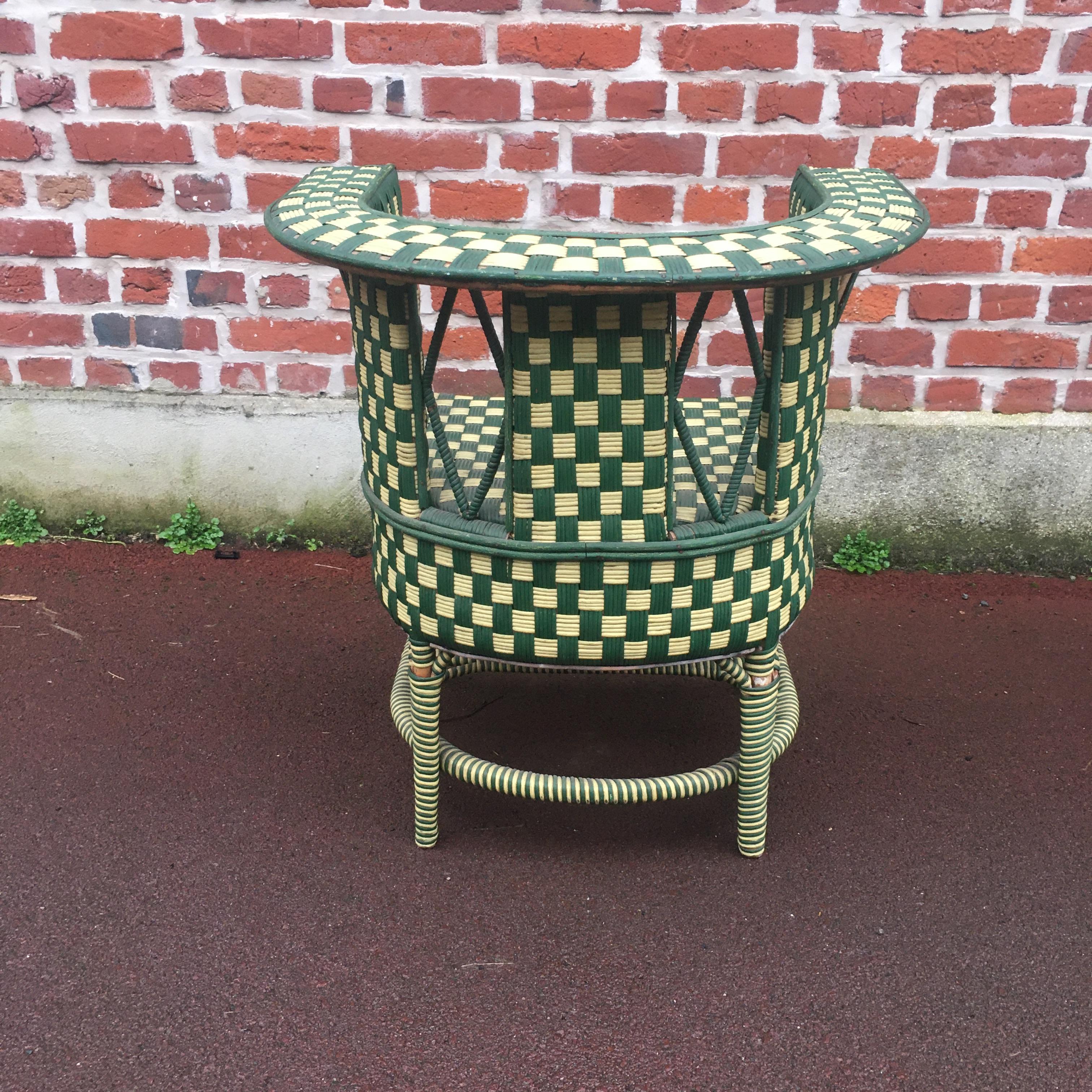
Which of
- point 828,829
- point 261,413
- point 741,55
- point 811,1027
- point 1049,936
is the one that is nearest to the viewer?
point 811,1027

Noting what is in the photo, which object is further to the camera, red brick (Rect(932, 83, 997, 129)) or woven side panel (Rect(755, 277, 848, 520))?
red brick (Rect(932, 83, 997, 129))

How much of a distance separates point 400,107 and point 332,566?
1189 mm

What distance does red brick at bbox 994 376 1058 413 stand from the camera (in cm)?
286

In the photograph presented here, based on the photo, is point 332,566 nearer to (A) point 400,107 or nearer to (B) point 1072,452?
(A) point 400,107

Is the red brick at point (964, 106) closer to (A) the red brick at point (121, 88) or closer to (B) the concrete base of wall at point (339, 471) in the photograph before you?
(B) the concrete base of wall at point (339, 471)

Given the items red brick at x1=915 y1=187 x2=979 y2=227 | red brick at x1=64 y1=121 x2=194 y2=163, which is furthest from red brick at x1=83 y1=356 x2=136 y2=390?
red brick at x1=915 y1=187 x2=979 y2=227

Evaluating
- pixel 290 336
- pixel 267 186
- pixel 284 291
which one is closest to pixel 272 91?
pixel 267 186

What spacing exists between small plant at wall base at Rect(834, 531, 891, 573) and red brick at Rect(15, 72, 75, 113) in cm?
224

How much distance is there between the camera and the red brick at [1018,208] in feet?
8.75

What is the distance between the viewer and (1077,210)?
268 centimetres

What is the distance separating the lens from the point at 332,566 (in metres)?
3.08

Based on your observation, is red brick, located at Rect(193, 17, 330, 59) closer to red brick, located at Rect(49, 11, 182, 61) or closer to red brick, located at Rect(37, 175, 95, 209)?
red brick, located at Rect(49, 11, 182, 61)

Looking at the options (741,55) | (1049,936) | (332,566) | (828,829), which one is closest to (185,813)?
(332,566)

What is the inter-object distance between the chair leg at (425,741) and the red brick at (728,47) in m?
1.51
